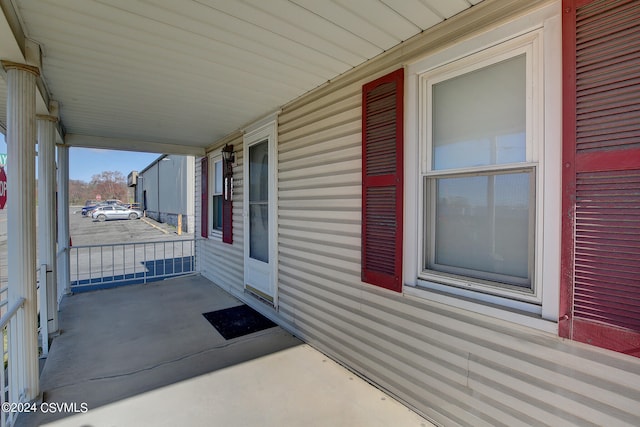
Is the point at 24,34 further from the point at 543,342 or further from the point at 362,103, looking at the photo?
the point at 543,342

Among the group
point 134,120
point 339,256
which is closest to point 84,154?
point 134,120

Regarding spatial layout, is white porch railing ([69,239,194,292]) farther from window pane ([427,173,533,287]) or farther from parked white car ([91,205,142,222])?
parked white car ([91,205,142,222])

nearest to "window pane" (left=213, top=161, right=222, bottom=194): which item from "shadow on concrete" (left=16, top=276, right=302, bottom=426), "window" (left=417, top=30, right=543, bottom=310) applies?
"shadow on concrete" (left=16, top=276, right=302, bottom=426)

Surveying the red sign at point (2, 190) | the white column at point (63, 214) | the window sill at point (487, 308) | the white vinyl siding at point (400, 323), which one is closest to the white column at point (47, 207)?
the red sign at point (2, 190)

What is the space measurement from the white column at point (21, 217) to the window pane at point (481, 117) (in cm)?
294

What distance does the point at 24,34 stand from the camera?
199 cm

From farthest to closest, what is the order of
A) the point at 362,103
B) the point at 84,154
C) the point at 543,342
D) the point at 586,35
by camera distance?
the point at 84,154
the point at 362,103
the point at 543,342
the point at 586,35

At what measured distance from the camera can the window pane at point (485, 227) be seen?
1660mm

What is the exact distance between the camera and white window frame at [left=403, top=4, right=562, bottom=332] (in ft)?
4.80

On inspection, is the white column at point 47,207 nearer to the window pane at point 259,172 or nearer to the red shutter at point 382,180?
the window pane at point 259,172

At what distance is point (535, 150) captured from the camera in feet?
5.07

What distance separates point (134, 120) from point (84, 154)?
167 ft

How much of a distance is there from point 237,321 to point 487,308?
2.98m

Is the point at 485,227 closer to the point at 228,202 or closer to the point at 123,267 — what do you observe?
the point at 228,202
